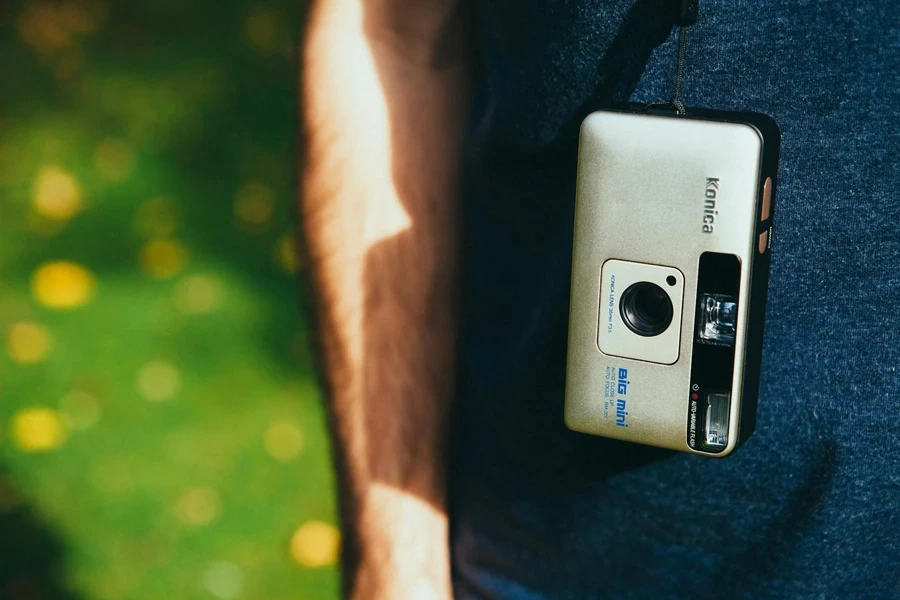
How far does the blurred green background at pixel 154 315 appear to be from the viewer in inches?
112

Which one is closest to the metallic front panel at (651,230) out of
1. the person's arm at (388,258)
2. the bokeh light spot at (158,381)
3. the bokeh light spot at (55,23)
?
the person's arm at (388,258)

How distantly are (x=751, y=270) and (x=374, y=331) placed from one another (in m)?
0.61

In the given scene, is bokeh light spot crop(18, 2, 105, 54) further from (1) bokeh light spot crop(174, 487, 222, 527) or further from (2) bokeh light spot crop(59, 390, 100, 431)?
(1) bokeh light spot crop(174, 487, 222, 527)

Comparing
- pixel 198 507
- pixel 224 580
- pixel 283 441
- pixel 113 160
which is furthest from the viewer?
pixel 113 160

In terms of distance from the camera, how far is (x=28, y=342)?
10.9ft

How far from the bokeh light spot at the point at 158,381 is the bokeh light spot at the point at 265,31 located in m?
1.55

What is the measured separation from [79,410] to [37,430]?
0.13m

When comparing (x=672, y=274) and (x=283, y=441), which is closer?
(x=672, y=274)

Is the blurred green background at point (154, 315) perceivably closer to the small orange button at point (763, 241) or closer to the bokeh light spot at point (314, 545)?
the bokeh light spot at point (314, 545)

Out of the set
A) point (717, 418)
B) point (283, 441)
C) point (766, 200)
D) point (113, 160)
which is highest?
point (766, 200)

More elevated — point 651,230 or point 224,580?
point 651,230

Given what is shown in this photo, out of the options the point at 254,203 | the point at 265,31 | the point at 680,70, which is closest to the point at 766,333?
the point at 680,70

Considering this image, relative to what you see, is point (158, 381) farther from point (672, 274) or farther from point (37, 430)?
point (672, 274)

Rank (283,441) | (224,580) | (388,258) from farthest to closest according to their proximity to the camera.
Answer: (283,441) < (224,580) < (388,258)
